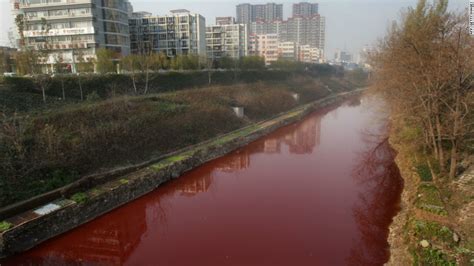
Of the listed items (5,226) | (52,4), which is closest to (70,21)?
(52,4)

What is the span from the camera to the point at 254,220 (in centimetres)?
1056

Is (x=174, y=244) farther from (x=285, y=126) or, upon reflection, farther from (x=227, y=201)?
(x=285, y=126)

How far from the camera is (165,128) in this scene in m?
17.8

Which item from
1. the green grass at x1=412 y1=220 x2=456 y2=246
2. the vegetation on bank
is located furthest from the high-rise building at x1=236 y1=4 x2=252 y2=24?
the green grass at x1=412 y1=220 x2=456 y2=246

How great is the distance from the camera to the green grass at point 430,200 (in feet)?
29.3

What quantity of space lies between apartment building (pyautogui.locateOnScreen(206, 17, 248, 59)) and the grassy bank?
35.8 metres

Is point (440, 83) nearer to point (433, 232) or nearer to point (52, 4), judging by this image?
point (433, 232)

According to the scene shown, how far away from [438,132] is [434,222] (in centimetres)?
379

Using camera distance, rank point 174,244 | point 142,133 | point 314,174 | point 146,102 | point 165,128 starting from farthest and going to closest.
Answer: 1. point 146,102
2. point 165,128
3. point 142,133
4. point 314,174
5. point 174,244

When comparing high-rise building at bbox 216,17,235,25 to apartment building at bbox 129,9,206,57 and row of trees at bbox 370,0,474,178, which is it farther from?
row of trees at bbox 370,0,474,178

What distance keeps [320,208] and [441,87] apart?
5684 mm

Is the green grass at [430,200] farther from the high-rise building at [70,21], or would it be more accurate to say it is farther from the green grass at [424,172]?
the high-rise building at [70,21]

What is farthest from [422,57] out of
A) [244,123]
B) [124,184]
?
[244,123]

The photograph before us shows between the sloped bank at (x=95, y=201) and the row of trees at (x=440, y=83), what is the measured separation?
992cm
